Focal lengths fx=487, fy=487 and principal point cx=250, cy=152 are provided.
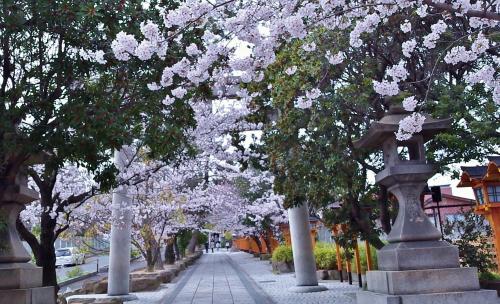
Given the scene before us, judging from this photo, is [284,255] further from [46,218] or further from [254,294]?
[46,218]

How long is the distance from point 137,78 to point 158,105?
0.50m

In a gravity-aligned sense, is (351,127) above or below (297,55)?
below

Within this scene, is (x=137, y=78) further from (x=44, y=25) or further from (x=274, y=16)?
(x=274, y=16)

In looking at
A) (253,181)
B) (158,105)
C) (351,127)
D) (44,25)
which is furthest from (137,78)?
(253,181)

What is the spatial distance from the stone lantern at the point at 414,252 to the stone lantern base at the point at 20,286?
4.74 m

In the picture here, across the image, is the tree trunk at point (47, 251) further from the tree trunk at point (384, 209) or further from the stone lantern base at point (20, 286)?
the tree trunk at point (384, 209)

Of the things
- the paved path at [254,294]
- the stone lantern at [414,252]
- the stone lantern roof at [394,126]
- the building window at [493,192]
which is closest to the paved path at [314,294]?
the paved path at [254,294]

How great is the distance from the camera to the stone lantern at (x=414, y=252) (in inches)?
264

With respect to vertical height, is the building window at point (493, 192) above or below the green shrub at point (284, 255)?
above

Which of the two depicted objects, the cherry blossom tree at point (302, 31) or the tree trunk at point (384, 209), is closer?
the cherry blossom tree at point (302, 31)

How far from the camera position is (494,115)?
8031mm

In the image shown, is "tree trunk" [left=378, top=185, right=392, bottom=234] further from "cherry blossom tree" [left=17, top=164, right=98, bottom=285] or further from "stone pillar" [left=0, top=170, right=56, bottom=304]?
"stone pillar" [left=0, top=170, right=56, bottom=304]

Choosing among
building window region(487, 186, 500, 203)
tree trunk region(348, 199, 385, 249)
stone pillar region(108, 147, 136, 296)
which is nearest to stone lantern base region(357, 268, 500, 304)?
tree trunk region(348, 199, 385, 249)

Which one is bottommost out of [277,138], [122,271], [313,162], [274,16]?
[122,271]
